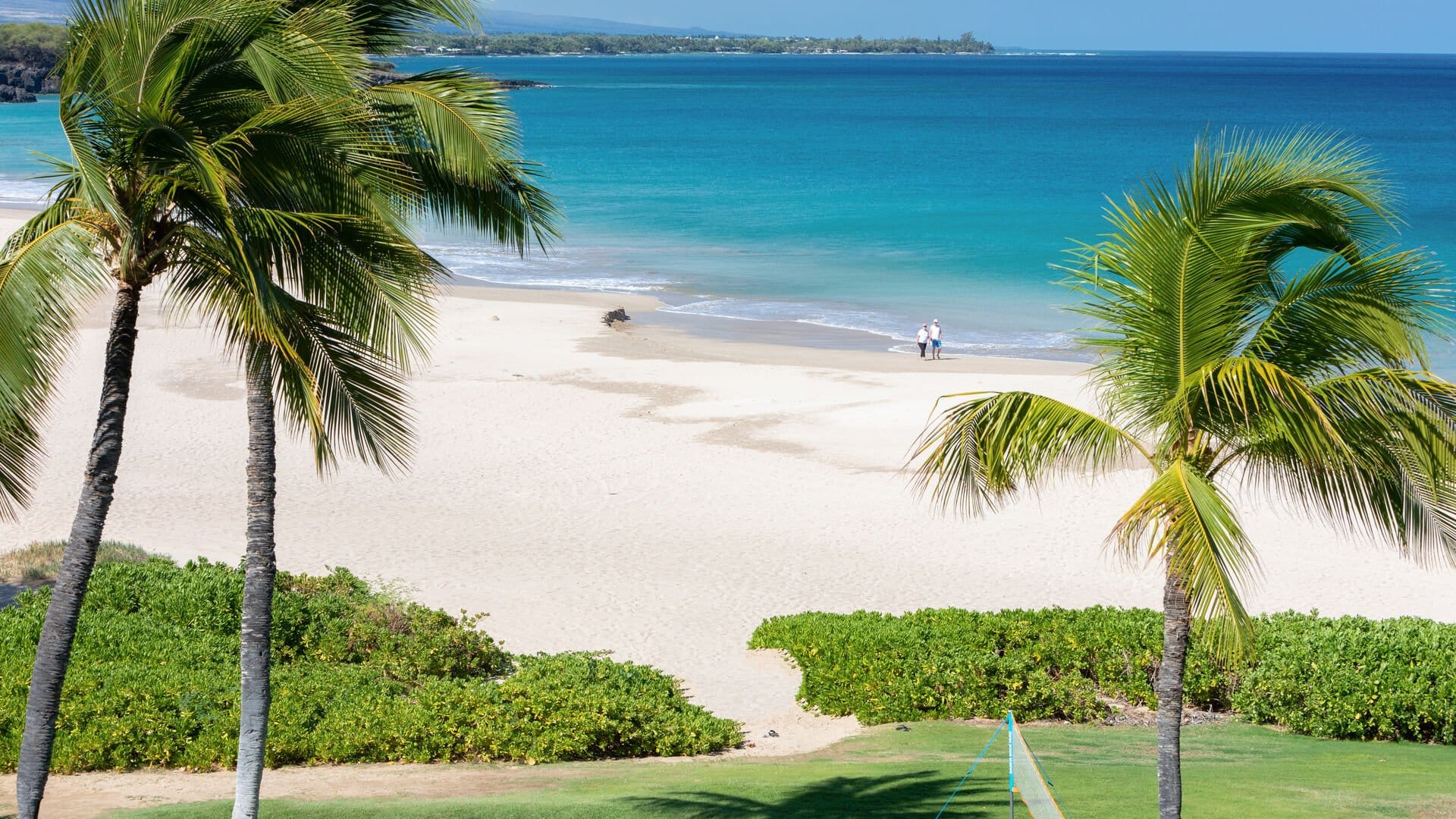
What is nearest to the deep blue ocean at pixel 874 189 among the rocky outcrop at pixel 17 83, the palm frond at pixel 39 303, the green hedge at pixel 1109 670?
the rocky outcrop at pixel 17 83

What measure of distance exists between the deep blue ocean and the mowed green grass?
16075 mm

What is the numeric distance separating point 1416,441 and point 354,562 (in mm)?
13362

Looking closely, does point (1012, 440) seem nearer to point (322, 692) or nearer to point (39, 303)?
point (39, 303)

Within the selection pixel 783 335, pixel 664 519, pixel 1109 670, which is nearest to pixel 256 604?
pixel 1109 670

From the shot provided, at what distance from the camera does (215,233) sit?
263 inches

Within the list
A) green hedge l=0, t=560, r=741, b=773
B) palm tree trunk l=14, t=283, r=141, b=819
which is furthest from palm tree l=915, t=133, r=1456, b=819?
green hedge l=0, t=560, r=741, b=773

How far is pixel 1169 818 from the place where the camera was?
6.93 m

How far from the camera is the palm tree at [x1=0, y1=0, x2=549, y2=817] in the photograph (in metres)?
6.21

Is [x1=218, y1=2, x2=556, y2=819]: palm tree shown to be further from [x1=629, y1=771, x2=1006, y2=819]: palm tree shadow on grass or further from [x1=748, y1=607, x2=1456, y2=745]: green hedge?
[x1=748, y1=607, x2=1456, y2=745]: green hedge

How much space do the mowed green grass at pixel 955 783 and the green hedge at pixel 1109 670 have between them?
0.31 metres

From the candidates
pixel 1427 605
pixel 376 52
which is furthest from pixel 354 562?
pixel 1427 605

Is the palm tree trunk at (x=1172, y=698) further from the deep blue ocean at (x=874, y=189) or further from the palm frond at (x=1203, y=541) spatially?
the deep blue ocean at (x=874, y=189)

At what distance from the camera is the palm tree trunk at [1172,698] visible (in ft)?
22.7

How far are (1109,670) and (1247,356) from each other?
6.09m
